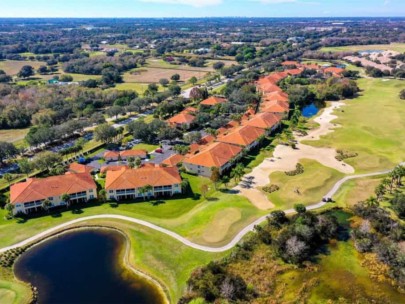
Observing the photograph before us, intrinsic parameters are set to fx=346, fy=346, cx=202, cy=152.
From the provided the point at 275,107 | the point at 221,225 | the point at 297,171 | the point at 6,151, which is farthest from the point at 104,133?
the point at 275,107

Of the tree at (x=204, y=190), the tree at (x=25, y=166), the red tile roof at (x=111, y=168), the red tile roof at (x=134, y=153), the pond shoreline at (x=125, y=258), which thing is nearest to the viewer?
the pond shoreline at (x=125, y=258)

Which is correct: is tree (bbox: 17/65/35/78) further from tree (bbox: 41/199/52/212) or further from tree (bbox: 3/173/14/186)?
tree (bbox: 41/199/52/212)

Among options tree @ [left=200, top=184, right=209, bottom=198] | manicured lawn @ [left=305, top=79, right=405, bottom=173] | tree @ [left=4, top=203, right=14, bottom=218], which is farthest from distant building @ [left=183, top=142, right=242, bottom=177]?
tree @ [left=4, top=203, right=14, bottom=218]

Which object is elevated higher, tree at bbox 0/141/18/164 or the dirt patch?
tree at bbox 0/141/18/164

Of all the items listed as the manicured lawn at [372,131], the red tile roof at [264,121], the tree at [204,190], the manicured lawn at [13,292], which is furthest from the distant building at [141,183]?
the manicured lawn at [372,131]

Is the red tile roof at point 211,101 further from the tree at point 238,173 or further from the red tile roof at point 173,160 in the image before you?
the tree at point 238,173

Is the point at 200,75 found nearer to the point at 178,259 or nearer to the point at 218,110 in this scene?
the point at 218,110
